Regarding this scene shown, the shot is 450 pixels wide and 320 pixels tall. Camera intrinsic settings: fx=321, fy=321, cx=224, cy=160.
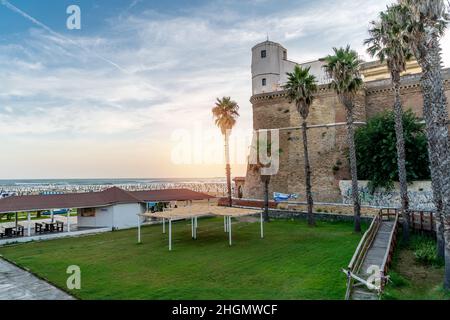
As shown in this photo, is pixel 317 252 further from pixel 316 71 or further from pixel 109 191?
pixel 316 71

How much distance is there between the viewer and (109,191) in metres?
31.0

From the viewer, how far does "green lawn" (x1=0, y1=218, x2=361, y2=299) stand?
12118 mm

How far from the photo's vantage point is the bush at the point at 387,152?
2691 centimetres

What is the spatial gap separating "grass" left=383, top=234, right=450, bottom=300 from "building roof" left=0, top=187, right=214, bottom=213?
21567 millimetres

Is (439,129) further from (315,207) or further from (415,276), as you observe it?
(315,207)

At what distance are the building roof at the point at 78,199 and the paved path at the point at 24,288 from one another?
32.0ft

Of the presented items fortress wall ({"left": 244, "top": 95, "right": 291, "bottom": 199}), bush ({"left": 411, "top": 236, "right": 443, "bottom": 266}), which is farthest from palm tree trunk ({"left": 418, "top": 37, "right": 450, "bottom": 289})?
fortress wall ({"left": 244, "top": 95, "right": 291, "bottom": 199})

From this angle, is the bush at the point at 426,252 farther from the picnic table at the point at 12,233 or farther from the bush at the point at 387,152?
the picnic table at the point at 12,233

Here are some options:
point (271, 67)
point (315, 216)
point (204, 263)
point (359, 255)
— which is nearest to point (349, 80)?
point (315, 216)

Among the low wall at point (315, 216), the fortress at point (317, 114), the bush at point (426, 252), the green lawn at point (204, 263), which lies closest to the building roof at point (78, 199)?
Result: the green lawn at point (204, 263)

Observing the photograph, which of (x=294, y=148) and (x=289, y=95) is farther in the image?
(x=294, y=148)

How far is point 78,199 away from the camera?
28.0 meters

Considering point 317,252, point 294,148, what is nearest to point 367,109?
point 294,148
